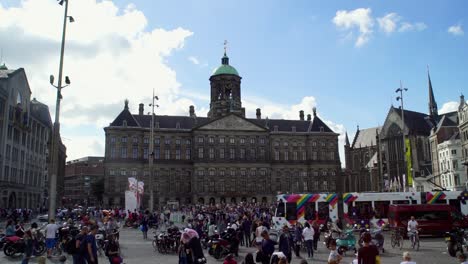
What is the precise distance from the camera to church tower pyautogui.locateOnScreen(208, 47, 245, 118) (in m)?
78.2

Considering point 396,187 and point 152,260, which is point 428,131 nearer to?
point 396,187

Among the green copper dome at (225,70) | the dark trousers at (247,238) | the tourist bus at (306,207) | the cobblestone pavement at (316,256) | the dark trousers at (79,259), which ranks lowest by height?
the cobblestone pavement at (316,256)

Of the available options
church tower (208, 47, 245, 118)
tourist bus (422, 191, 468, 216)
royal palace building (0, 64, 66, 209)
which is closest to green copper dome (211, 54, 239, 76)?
church tower (208, 47, 245, 118)

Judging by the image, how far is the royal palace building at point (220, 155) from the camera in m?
71.9

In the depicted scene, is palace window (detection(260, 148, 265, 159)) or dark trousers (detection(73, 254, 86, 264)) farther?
palace window (detection(260, 148, 265, 159))

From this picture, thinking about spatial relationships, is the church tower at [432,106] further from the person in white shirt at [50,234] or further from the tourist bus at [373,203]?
the person in white shirt at [50,234]

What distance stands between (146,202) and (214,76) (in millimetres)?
26940

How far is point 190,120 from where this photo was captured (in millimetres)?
79188

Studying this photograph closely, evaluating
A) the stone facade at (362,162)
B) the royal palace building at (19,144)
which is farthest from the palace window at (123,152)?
the stone facade at (362,162)

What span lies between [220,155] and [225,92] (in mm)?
12707

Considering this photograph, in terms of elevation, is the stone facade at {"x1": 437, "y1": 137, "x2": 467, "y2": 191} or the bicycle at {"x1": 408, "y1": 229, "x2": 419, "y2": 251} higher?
the stone facade at {"x1": 437, "y1": 137, "x2": 467, "y2": 191}

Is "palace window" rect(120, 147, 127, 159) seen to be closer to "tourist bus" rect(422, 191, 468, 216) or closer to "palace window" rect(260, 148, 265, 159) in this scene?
"palace window" rect(260, 148, 265, 159)

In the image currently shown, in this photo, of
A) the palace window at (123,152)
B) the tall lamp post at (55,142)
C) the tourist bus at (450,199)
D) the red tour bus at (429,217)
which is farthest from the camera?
the palace window at (123,152)

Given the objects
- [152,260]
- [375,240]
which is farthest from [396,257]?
[152,260]
